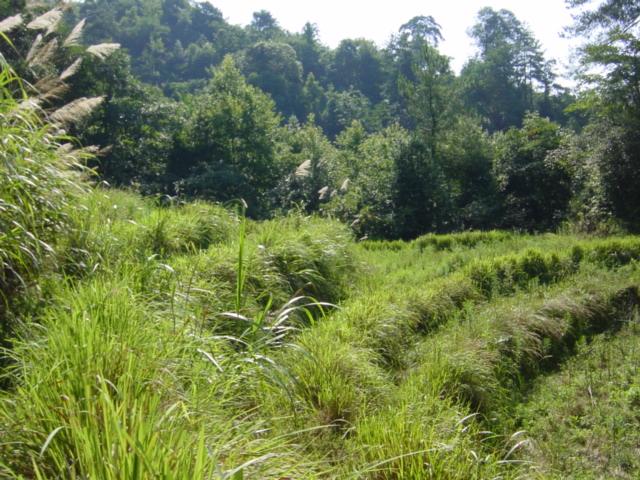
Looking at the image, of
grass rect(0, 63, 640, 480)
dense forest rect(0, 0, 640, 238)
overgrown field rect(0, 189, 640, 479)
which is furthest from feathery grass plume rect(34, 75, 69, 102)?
dense forest rect(0, 0, 640, 238)

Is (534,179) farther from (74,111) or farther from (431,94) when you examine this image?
(74,111)

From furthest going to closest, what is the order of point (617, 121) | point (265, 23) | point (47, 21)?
1. point (265, 23)
2. point (617, 121)
3. point (47, 21)

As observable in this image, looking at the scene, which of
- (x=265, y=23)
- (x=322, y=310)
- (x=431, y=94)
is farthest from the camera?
(x=265, y=23)

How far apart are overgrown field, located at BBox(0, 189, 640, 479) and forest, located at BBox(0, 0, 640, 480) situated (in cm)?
2

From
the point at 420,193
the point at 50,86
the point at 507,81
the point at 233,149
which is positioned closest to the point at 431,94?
the point at 420,193

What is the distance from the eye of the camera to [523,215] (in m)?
17.5

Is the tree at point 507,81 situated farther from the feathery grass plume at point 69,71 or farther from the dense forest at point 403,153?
the feathery grass plume at point 69,71

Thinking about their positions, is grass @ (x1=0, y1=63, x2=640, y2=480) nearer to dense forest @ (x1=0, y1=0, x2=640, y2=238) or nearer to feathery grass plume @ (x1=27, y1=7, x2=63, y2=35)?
feathery grass plume @ (x1=27, y1=7, x2=63, y2=35)

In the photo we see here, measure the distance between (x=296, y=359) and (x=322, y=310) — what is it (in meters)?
0.43

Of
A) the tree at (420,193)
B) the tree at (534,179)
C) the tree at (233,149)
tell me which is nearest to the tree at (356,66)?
the tree at (233,149)

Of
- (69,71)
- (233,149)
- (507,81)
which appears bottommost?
(233,149)

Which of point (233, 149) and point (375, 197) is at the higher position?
point (233, 149)

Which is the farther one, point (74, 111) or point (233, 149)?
point (233, 149)

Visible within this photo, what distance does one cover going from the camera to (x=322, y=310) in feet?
12.3
